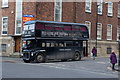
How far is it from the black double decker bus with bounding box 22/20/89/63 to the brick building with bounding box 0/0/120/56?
425cm

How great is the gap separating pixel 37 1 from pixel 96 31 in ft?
38.1

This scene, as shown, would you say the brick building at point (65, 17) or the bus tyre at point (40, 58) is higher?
the brick building at point (65, 17)

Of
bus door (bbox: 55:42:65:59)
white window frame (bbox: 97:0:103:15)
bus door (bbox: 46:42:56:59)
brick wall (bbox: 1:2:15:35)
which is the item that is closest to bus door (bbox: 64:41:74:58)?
bus door (bbox: 55:42:65:59)

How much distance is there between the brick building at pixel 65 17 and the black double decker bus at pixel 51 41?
4247 millimetres

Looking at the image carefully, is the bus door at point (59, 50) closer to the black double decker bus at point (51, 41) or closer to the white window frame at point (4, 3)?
the black double decker bus at point (51, 41)

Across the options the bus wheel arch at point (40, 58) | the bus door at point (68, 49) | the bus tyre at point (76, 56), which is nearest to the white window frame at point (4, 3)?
the bus door at point (68, 49)

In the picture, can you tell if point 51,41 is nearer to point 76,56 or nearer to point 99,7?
point 76,56

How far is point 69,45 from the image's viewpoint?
26.2 meters

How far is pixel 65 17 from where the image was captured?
3509 centimetres

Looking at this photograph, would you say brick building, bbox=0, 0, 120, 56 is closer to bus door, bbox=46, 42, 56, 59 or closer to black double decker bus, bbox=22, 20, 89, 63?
black double decker bus, bbox=22, 20, 89, 63

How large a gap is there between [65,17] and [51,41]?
1114cm

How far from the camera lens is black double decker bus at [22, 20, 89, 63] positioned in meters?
23.4

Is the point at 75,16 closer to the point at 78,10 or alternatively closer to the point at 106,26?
the point at 78,10

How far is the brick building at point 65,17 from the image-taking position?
3257 cm
